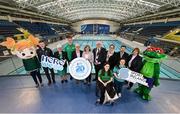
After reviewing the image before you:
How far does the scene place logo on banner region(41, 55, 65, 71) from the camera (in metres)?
4.82

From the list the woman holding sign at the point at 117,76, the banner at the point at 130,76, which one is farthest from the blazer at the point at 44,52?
the banner at the point at 130,76

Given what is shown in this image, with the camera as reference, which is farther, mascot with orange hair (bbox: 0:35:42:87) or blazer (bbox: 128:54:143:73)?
mascot with orange hair (bbox: 0:35:42:87)

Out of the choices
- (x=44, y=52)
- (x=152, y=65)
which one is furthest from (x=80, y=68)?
(x=152, y=65)

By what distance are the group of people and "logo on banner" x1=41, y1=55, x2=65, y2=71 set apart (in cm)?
12

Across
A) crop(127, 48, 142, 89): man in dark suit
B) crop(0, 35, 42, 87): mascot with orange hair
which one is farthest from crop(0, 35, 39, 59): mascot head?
crop(127, 48, 142, 89): man in dark suit

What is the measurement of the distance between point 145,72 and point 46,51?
2.60m

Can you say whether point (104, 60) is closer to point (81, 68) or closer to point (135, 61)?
point (81, 68)

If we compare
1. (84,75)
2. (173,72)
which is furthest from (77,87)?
(173,72)

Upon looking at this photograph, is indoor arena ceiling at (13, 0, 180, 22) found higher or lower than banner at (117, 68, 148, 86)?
higher

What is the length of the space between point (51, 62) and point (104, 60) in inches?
56.4

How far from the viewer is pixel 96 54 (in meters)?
4.90

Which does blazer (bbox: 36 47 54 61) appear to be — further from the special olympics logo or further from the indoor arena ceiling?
the indoor arena ceiling

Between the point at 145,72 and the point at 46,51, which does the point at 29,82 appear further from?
the point at 145,72

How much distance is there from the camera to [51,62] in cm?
484
